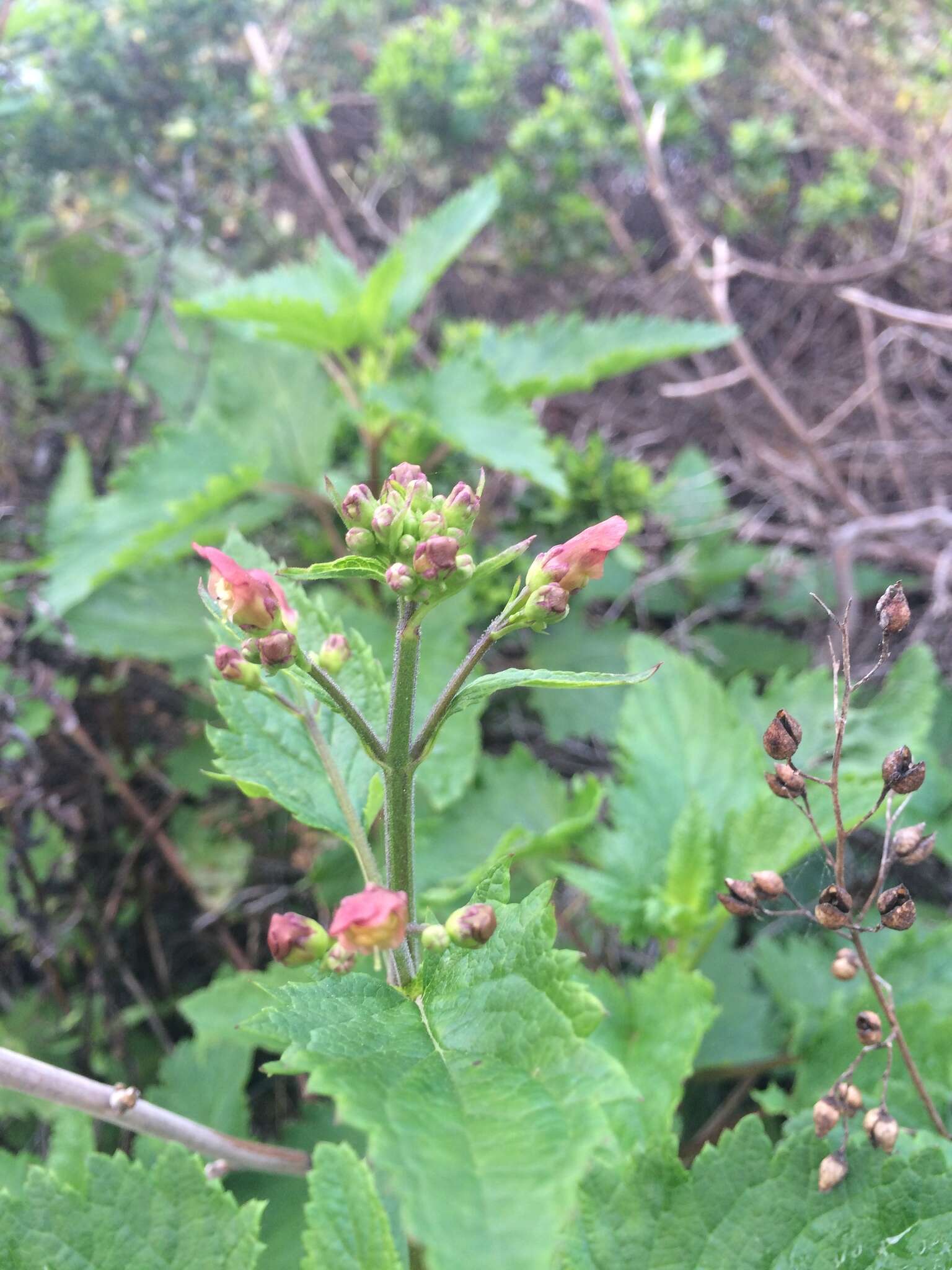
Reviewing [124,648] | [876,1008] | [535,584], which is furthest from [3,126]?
[876,1008]

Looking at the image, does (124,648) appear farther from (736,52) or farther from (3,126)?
(736,52)

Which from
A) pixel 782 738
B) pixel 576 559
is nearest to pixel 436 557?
pixel 576 559

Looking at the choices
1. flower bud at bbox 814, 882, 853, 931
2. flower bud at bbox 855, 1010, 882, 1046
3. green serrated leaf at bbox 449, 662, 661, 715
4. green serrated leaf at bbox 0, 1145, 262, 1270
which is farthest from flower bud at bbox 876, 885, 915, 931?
green serrated leaf at bbox 0, 1145, 262, 1270

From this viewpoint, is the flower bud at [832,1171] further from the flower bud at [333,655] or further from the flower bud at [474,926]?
the flower bud at [333,655]

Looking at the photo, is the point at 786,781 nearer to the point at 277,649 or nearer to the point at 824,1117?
the point at 824,1117

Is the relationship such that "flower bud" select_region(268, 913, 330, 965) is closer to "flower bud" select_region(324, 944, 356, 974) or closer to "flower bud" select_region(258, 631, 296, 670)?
"flower bud" select_region(324, 944, 356, 974)

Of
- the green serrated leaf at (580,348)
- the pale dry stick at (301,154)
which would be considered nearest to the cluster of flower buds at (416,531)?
the green serrated leaf at (580,348)
